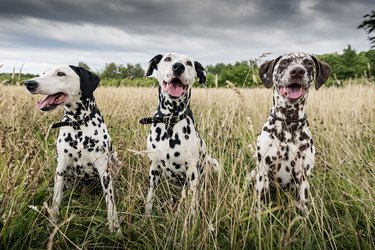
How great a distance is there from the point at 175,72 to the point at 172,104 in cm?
36

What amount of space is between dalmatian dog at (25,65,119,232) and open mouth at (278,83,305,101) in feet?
5.80

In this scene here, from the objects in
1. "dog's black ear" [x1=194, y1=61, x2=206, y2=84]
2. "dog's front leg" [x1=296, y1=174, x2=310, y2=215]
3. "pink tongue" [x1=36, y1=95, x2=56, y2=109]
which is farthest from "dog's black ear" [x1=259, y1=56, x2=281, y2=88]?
"pink tongue" [x1=36, y1=95, x2=56, y2=109]

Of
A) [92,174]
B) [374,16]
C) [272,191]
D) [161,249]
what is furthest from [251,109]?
[374,16]

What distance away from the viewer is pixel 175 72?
3.30m

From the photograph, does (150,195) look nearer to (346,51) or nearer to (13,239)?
(13,239)

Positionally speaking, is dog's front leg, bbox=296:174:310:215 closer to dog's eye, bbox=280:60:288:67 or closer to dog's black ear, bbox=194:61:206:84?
dog's eye, bbox=280:60:288:67

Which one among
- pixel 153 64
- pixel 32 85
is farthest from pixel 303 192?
pixel 32 85

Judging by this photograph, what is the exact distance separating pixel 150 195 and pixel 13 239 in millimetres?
1278

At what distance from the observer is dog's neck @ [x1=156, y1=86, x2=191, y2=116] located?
11.4ft

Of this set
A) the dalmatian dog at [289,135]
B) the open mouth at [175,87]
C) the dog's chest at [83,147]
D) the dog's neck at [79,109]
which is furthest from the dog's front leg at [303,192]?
the dog's neck at [79,109]

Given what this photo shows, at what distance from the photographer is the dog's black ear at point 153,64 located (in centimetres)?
368

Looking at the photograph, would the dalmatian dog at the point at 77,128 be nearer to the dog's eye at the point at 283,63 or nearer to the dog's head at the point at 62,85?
the dog's head at the point at 62,85

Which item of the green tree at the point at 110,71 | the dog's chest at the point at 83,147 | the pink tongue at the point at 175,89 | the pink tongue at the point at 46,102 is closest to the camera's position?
the pink tongue at the point at 46,102

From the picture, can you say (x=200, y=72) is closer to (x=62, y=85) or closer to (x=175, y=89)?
(x=175, y=89)
